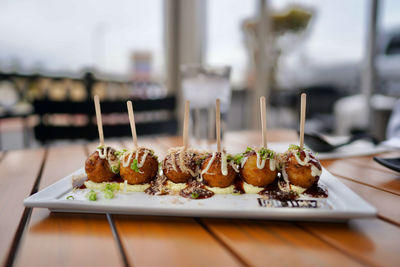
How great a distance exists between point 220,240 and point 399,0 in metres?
4.32

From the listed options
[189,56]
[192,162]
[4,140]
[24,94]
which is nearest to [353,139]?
[192,162]

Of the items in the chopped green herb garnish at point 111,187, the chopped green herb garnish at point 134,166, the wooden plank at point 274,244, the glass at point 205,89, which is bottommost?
the wooden plank at point 274,244

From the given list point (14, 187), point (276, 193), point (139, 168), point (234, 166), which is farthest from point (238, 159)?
point (14, 187)

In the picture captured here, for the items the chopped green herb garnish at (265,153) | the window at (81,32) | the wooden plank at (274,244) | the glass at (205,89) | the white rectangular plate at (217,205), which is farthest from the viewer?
the window at (81,32)

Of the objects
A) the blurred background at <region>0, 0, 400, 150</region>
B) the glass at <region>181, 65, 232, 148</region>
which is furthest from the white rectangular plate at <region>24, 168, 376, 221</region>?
the blurred background at <region>0, 0, 400, 150</region>

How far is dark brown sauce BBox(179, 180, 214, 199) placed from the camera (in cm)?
75

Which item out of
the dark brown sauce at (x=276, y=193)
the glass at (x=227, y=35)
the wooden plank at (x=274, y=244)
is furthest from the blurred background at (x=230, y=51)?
Result: the wooden plank at (x=274, y=244)

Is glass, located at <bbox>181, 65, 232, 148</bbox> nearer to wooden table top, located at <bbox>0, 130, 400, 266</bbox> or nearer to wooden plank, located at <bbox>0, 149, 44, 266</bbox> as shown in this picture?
wooden plank, located at <bbox>0, 149, 44, 266</bbox>

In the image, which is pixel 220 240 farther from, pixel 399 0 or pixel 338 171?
pixel 399 0

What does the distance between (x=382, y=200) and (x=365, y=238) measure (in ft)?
0.90

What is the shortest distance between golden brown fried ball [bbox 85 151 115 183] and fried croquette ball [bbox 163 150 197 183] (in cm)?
17

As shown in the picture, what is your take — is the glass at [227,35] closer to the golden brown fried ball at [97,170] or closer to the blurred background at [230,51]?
the blurred background at [230,51]

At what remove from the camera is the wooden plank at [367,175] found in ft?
3.02

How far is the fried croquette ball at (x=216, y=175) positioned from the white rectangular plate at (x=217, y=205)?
0.16ft
